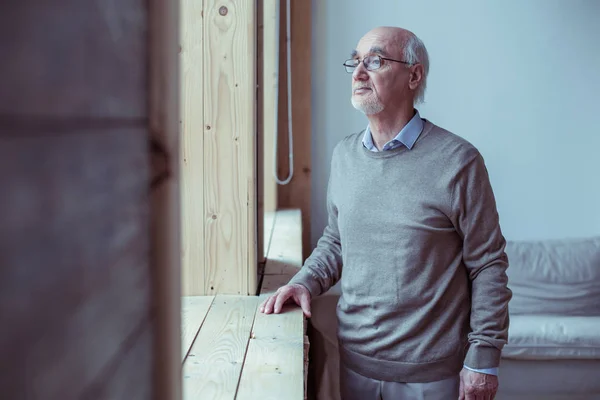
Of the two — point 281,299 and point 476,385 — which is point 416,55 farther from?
point 476,385

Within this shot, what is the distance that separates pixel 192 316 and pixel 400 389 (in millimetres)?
564

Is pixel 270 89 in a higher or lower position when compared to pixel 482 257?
higher

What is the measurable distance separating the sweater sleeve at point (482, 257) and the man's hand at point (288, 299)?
42cm

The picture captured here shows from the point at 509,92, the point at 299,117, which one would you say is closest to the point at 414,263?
the point at 299,117

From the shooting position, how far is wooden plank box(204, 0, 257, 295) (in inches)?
68.4

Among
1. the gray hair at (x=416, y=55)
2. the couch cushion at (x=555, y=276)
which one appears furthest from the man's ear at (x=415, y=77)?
the couch cushion at (x=555, y=276)

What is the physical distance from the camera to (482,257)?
1515 mm

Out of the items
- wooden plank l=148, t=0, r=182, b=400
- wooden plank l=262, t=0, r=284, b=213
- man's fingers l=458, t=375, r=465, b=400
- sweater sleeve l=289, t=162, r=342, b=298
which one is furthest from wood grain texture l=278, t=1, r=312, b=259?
wooden plank l=148, t=0, r=182, b=400

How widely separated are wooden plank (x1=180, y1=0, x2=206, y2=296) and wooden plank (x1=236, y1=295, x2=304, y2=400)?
0.28 m

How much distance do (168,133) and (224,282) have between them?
148cm

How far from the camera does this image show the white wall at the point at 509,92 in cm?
326

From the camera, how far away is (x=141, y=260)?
15.2 inches

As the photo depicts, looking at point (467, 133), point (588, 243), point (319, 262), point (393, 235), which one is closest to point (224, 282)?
point (319, 262)

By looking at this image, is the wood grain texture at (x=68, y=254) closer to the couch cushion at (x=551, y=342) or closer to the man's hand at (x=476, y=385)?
the man's hand at (x=476, y=385)
